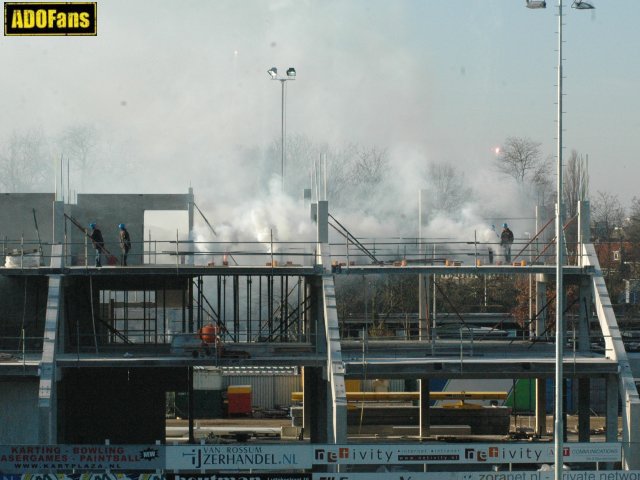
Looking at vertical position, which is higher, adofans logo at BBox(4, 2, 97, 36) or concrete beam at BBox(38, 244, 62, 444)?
adofans logo at BBox(4, 2, 97, 36)

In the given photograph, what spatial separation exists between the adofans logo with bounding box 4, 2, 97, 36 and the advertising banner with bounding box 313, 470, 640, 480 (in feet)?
47.4

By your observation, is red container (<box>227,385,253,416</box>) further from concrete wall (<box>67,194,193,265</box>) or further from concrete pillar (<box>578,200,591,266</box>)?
concrete pillar (<box>578,200,591,266</box>)

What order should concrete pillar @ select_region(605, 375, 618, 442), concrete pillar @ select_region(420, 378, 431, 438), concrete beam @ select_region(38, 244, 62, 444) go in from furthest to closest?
concrete pillar @ select_region(420, 378, 431, 438) → concrete pillar @ select_region(605, 375, 618, 442) → concrete beam @ select_region(38, 244, 62, 444)

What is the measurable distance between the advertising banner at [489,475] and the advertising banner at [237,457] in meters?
1.27

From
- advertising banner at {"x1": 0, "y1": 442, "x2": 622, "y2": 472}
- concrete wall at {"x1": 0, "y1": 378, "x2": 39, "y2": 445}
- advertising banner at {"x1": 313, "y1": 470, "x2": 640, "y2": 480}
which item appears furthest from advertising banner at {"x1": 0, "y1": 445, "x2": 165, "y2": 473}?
concrete wall at {"x1": 0, "y1": 378, "x2": 39, "y2": 445}

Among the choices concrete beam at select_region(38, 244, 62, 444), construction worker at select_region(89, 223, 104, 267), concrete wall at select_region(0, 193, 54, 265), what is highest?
concrete wall at select_region(0, 193, 54, 265)

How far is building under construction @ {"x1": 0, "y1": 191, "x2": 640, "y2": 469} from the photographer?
113ft

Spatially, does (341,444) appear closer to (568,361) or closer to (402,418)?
(568,361)

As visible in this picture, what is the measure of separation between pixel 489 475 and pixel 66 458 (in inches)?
422

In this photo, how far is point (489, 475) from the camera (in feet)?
94.0

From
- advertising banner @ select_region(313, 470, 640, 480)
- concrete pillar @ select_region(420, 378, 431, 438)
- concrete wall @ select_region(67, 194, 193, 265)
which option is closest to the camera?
advertising banner @ select_region(313, 470, 640, 480)

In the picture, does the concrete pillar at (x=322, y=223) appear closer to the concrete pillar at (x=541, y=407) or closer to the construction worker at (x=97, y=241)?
the construction worker at (x=97, y=241)

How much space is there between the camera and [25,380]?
34.5 meters

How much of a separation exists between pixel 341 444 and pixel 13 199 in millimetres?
17045
